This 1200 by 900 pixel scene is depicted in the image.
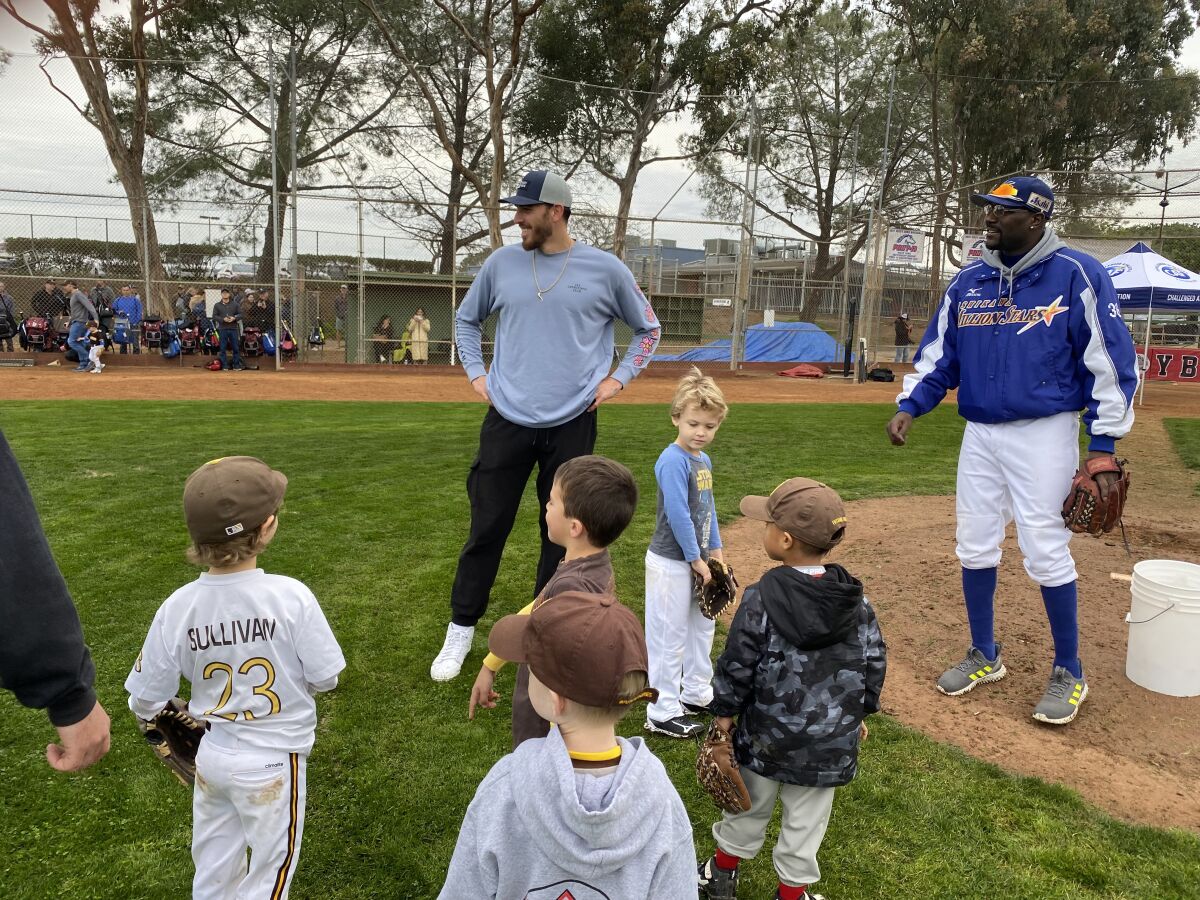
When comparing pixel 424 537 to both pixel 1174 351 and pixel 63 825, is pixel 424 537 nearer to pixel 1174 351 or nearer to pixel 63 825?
pixel 63 825

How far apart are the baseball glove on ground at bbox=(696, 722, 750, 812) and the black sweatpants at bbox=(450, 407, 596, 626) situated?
1362 millimetres

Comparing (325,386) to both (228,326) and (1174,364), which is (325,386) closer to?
(228,326)

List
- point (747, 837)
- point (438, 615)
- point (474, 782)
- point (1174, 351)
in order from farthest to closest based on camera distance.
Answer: point (1174, 351), point (438, 615), point (474, 782), point (747, 837)

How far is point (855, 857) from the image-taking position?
2.60 meters

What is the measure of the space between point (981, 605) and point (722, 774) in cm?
216

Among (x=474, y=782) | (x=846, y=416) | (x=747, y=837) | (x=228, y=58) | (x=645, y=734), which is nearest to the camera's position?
(x=747, y=837)

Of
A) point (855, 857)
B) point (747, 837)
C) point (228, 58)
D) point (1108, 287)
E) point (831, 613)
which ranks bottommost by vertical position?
point (855, 857)

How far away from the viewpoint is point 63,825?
2613 mm

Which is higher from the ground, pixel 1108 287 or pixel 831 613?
pixel 1108 287

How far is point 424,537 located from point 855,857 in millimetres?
3858

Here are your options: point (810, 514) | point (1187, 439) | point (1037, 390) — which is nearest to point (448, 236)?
point (1187, 439)

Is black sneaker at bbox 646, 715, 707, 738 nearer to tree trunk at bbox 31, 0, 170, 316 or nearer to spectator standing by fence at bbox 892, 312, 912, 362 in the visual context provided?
tree trunk at bbox 31, 0, 170, 316

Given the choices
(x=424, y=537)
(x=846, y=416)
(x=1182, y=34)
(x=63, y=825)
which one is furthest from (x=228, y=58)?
(x=1182, y=34)

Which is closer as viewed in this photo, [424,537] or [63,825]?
[63,825]
